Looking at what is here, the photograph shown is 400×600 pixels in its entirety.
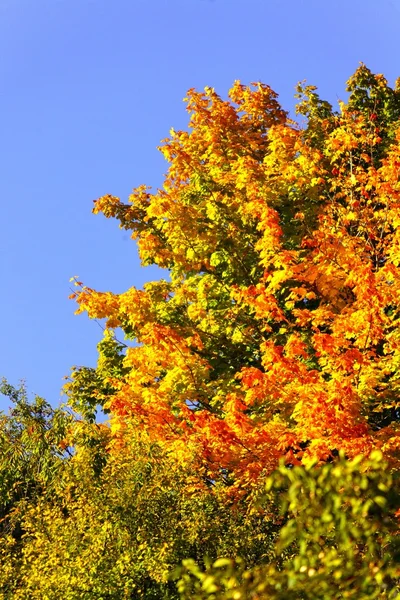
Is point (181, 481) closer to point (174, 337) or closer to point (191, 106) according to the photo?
point (174, 337)

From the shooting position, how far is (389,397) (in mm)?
17516

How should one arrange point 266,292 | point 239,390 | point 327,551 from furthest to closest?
1. point 239,390
2. point 266,292
3. point 327,551

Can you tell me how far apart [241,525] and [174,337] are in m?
7.32

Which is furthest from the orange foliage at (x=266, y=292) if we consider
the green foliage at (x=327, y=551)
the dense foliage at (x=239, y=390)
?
the green foliage at (x=327, y=551)

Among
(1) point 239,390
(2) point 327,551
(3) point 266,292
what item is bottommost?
(2) point 327,551

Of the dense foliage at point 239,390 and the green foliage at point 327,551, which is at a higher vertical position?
the dense foliage at point 239,390

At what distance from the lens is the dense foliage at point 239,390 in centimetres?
1137

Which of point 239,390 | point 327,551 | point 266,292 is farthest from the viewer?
point 239,390

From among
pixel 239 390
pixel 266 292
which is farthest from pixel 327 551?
pixel 239 390

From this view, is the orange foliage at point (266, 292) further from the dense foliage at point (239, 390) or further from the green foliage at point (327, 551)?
the green foliage at point (327, 551)

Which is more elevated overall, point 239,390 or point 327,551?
point 239,390

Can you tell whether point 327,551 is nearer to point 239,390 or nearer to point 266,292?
point 266,292

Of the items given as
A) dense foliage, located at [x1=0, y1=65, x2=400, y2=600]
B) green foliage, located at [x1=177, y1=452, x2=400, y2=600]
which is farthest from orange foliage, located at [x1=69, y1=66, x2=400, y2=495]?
green foliage, located at [x1=177, y1=452, x2=400, y2=600]

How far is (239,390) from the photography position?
19672 millimetres
